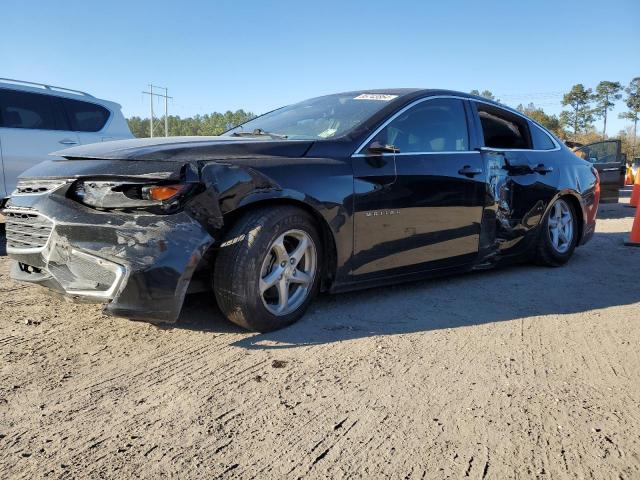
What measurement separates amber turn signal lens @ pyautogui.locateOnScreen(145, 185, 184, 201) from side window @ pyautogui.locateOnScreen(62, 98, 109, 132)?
540cm

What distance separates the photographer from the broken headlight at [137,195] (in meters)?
2.85

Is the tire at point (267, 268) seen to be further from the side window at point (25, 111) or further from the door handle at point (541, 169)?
the side window at point (25, 111)

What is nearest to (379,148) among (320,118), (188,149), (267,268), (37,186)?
(320,118)

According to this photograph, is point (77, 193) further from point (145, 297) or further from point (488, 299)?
point (488, 299)

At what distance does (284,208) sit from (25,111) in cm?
546

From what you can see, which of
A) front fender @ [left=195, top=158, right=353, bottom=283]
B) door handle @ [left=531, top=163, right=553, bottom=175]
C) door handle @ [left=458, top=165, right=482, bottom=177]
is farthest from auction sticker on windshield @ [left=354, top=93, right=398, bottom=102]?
door handle @ [left=531, top=163, right=553, bottom=175]

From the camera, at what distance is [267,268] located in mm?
3305

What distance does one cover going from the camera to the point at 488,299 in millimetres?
4258

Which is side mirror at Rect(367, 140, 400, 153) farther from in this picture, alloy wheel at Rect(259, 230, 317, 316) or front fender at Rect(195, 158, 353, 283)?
alloy wheel at Rect(259, 230, 317, 316)

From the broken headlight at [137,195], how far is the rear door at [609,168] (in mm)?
10342

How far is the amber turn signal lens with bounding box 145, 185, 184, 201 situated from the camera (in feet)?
9.37

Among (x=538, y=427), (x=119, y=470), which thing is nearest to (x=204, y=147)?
(x=119, y=470)

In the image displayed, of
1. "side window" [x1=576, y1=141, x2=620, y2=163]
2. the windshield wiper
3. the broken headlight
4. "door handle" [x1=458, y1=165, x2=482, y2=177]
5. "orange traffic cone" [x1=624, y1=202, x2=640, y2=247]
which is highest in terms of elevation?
"side window" [x1=576, y1=141, x2=620, y2=163]

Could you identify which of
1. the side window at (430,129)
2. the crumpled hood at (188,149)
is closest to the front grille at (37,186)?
the crumpled hood at (188,149)
